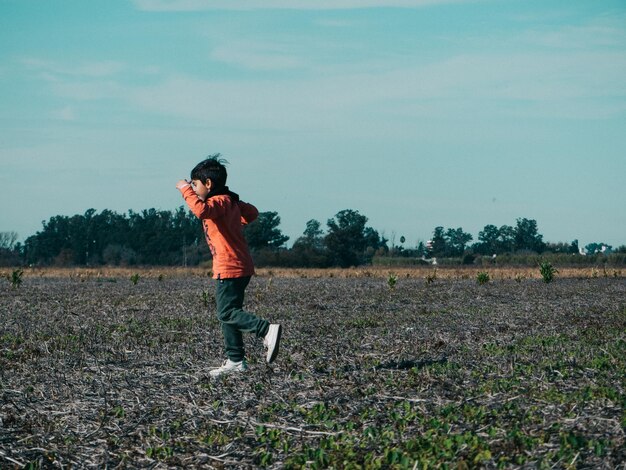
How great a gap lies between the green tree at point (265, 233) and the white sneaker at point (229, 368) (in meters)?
93.2

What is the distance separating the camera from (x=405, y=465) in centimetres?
525

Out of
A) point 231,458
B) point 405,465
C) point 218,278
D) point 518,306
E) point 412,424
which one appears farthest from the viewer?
point 518,306

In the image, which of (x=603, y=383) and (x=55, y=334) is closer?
(x=603, y=383)

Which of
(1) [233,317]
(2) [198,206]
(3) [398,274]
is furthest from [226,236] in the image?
(3) [398,274]

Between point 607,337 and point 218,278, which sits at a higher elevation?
point 218,278

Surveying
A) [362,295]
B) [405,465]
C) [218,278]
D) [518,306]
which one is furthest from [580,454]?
[362,295]

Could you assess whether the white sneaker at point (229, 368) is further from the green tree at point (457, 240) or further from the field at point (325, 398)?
the green tree at point (457, 240)

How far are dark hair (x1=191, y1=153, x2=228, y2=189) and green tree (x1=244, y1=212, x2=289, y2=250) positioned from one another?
93039mm

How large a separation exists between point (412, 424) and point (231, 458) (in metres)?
1.36

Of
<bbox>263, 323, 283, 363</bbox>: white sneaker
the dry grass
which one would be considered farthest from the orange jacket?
the dry grass

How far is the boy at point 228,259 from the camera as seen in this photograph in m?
8.71

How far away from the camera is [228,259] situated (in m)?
8.81

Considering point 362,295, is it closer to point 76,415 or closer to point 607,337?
point 607,337

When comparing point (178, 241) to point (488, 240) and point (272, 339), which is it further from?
point (272, 339)
